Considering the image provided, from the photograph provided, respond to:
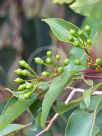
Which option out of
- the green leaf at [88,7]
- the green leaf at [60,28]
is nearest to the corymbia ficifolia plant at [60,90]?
the green leaf at [60,28]

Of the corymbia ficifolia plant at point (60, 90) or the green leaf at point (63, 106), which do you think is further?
the green leaf at point (63, 106)

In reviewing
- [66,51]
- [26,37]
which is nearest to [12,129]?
[66,51]

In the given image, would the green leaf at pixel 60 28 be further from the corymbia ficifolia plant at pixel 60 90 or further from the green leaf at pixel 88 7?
the green leaf at pixel 88 7

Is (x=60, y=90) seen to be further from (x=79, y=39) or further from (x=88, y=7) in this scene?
(x=88, y=7)

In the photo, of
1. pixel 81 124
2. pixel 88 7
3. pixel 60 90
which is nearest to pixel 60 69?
pixel 60 90

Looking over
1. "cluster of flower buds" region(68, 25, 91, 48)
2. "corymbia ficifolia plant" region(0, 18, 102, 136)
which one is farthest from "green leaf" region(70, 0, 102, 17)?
"cluster of flower buds" region(68, 25, 91, 48)

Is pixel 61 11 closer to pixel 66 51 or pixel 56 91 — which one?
pixel 66 51
